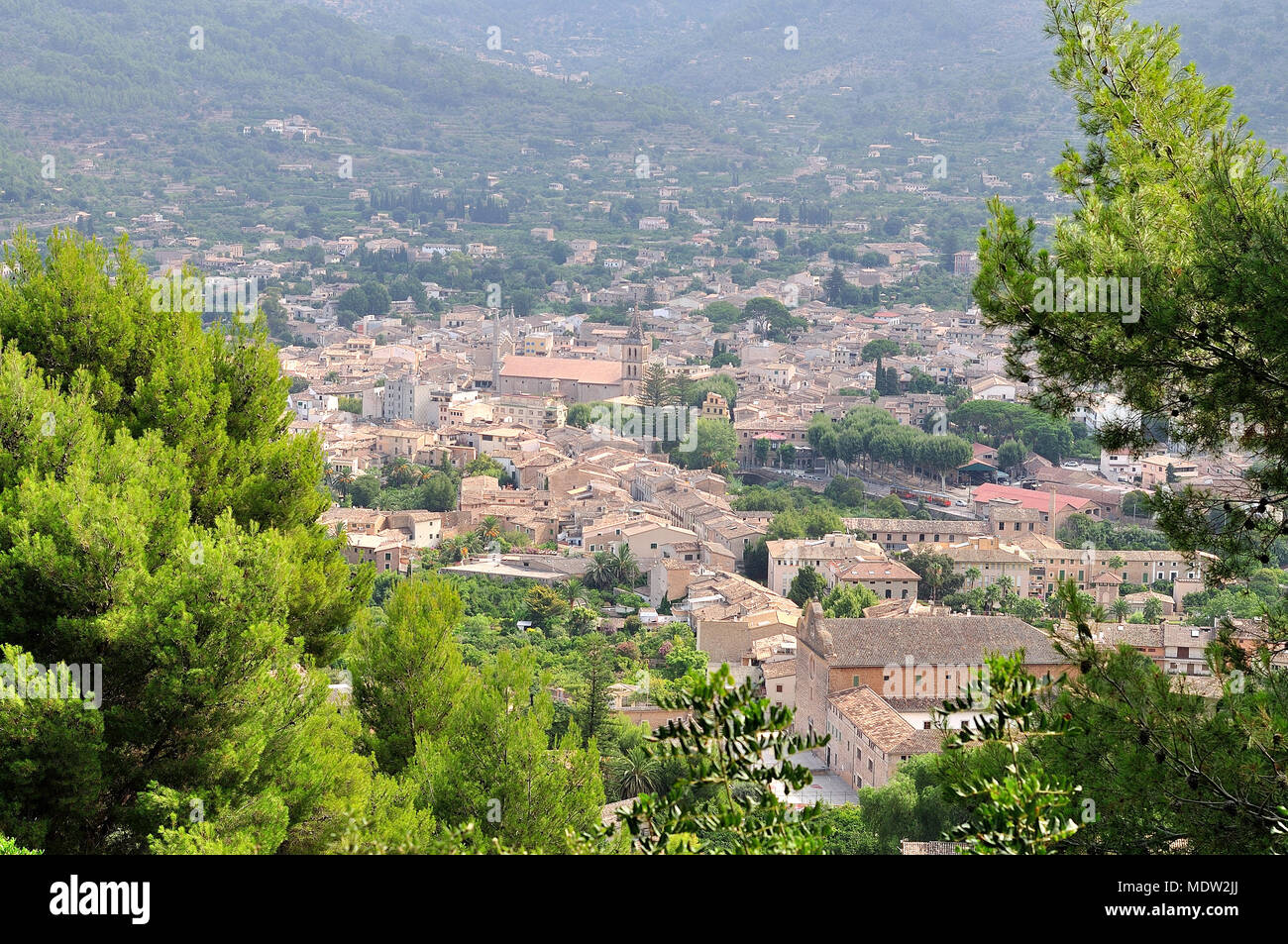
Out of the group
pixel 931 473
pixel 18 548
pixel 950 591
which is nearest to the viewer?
pixel 18 548

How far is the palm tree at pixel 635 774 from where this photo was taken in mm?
11688

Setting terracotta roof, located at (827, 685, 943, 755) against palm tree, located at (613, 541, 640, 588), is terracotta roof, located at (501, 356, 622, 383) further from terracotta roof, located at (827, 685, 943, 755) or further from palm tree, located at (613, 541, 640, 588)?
terracotta roof, located at (827, 685, 943, 755)

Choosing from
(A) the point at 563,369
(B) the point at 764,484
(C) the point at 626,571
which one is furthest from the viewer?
(A) the point at 563,369

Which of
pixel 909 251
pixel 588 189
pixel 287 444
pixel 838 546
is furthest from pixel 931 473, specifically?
pixel 588 189

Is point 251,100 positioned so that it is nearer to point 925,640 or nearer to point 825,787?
point 925,640

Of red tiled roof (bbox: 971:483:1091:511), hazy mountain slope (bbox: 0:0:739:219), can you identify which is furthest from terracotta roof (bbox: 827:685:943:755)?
hazy mountain slope (bbox: 0:0:739:219)

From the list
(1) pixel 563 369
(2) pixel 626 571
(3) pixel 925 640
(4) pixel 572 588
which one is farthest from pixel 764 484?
(3) pixel 925 640

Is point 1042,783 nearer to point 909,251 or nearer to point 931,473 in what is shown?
point 931,473

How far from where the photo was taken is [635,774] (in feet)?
39.0

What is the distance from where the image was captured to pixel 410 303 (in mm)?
55062

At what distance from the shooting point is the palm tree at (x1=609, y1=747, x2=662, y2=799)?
11688 millimetres

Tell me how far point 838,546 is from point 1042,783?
19.8 m

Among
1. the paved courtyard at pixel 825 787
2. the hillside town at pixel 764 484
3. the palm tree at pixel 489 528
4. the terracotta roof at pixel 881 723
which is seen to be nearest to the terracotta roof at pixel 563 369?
the hillside town at pixel 764 484

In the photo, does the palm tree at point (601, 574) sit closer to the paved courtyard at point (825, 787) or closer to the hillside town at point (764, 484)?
the hillside town at point (764, 484)
